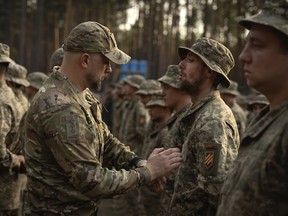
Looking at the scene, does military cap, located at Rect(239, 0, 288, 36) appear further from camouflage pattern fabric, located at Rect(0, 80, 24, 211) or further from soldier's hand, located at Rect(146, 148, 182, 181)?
camouflage pattern fabric, located at Rect(0, 80, 24, 211)

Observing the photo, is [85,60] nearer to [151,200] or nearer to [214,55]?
[214,55]

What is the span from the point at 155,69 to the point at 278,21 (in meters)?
22.6

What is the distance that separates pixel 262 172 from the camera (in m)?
2.35

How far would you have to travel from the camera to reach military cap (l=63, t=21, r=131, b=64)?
142 inches

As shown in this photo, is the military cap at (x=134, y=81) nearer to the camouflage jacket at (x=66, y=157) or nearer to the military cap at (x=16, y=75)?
the military cap at (x=16, y=75)

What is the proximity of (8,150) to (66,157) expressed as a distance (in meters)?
2.74

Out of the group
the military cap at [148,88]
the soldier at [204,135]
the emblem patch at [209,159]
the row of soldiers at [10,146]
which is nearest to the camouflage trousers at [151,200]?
the row of soldiers at [10,146]

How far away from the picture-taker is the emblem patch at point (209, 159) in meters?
3.71

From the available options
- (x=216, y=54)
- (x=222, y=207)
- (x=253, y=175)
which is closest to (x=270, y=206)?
(x=253, y=175)

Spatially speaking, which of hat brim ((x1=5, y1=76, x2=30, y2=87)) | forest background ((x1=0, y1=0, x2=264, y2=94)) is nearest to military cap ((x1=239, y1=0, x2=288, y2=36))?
hat brim ((x1=5, y1=76, x2=30, y2=87))

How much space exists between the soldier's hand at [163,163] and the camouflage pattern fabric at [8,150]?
8.87ft

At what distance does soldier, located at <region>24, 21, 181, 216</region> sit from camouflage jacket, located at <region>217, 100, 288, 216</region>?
3.57ft

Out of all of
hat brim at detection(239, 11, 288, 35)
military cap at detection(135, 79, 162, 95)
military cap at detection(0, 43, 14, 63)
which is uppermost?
hat brim at detection(239, 11, 288, 35)

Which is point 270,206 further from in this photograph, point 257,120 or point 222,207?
point 257,120
